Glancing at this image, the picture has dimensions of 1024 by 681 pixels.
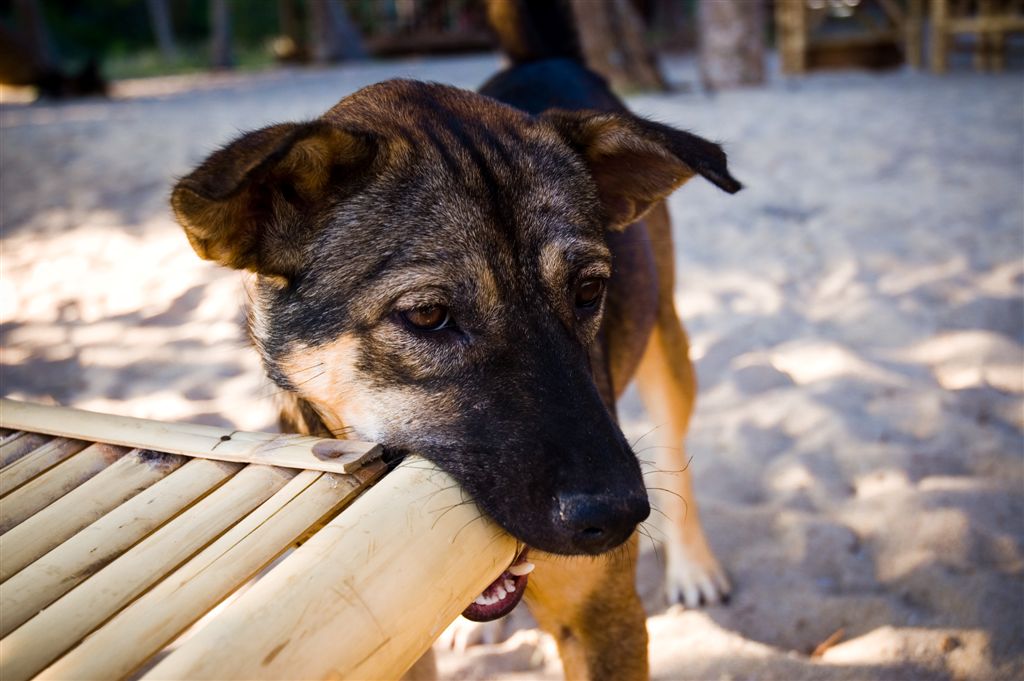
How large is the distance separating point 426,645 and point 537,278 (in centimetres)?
95

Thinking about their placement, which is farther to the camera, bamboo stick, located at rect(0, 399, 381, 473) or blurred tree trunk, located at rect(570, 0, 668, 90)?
blurred tree trunk, located at rect(570, 0, 668, 90)

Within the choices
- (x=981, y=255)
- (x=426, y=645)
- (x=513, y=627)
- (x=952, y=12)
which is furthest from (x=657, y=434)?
(x=952, y=12)

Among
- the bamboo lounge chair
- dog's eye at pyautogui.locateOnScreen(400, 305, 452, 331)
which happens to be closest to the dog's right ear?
dog's eye at pyautogui.locateOnScreen(400, 305, 452, 331)

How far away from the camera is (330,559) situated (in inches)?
64.3

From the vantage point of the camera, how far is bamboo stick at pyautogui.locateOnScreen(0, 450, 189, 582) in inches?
74.7

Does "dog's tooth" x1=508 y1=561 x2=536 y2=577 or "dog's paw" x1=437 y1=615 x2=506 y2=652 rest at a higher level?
"dog's tooth" x1=508 y1=561 x2=536 y2=577

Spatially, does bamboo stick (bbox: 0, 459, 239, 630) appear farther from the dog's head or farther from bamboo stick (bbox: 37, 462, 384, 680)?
the dog's head

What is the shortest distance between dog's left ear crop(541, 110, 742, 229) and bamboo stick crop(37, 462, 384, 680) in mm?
1192

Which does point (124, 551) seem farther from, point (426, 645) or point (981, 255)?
point (981, 255)

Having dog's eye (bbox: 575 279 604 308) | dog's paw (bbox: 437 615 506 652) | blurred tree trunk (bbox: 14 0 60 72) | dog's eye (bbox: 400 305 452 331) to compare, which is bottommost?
dog's paw (bbox: 437 615 506 652)

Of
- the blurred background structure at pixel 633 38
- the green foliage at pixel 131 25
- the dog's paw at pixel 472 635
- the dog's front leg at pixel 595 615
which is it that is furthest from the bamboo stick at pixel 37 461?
the green foliage at pixel 131 25

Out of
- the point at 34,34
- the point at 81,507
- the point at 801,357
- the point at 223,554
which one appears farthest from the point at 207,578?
the point at 34,34

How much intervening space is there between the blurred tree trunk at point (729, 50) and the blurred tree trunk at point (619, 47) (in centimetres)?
78

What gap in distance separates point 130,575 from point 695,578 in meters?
2.34
